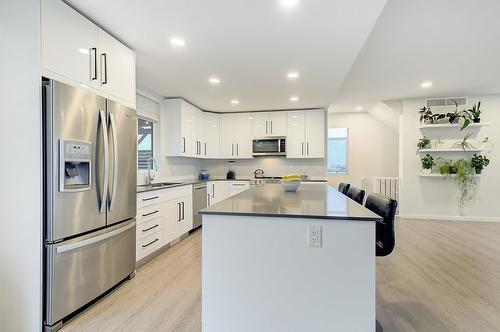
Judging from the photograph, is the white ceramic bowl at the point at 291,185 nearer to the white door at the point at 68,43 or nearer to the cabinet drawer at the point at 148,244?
the cabinet drawer at the point at 148,244

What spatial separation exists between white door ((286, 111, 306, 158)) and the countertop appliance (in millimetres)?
3677

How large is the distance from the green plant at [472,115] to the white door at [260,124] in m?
4.01

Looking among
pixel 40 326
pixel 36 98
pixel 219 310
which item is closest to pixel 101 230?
pixel 40 326

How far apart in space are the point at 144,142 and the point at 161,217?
1.53m

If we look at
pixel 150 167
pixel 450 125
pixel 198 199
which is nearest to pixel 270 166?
pixel 198 199

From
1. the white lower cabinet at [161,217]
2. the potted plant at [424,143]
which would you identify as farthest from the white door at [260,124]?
the potted plant at [424,143]

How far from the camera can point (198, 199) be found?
496 centimetres

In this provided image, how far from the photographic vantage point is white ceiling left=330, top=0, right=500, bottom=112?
247 centimetres

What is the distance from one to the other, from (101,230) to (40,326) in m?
0.73

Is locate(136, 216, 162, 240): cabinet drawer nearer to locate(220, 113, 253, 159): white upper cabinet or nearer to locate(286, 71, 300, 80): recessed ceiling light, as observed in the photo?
locate(286, 71, 300, 80): recessed ceiling light

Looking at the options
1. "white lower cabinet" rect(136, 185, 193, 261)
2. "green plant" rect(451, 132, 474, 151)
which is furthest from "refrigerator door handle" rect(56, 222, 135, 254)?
"green plant" rect(451, 132, 474, 151)

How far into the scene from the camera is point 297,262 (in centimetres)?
158

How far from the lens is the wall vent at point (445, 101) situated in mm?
5559

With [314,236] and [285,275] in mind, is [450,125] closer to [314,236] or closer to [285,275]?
[314,236]
